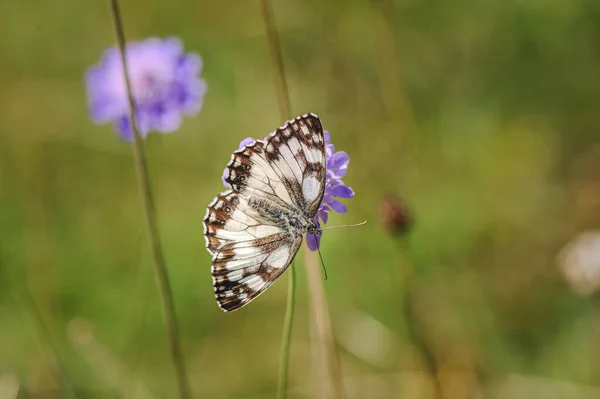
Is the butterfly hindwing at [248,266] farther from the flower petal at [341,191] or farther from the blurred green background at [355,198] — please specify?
the blurred green background at [355,198]

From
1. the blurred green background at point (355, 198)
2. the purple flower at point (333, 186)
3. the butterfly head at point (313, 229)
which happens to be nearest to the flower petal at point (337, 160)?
the purple flower at point (333, 186)

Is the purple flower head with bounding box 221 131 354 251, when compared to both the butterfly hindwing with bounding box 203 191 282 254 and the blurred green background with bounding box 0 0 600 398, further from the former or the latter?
the blurred green background with bounding box 0 0 600 398

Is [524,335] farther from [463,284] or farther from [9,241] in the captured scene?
[9,241]

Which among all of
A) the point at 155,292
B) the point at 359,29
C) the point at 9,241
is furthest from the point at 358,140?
the point at 9,241

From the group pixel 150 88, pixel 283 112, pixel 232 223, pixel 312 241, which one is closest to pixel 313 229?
pixel 312 241

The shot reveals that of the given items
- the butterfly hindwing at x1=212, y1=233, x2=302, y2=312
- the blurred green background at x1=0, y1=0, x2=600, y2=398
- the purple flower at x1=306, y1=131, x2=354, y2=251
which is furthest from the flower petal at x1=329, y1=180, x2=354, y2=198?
the blurred green background at x1=0, y1=0, x2=600, y2=398

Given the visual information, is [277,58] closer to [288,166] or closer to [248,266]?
[288,166]
